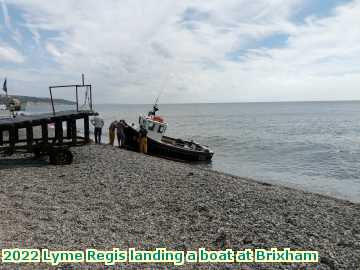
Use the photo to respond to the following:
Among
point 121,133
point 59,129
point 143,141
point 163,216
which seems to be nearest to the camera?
point 163,216

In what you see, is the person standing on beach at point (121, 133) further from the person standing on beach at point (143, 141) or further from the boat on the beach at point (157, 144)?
the person standing on beach at point (143, 141)

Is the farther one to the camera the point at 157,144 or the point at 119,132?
the point at 119,132

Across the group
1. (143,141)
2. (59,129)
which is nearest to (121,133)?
(143,141)

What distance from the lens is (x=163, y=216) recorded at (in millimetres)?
10289

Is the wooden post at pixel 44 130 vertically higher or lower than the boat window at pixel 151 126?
higher

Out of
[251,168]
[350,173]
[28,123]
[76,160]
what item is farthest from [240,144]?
[28,123]

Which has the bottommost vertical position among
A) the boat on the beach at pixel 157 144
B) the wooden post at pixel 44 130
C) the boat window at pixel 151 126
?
the boat on the beach at pixel 157 144

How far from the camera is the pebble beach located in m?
8.09

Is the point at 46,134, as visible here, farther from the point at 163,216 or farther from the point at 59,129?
the point at 163,216

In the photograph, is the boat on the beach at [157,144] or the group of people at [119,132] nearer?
the boat on the beach at [157,144]

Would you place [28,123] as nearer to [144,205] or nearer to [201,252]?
[144,205]

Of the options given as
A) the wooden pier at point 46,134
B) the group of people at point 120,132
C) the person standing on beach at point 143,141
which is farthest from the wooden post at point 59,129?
the person standing on beach at point 143,141

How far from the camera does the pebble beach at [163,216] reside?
8087 millimetres

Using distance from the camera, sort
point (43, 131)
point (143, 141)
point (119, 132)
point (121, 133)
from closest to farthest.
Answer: point (43, 131), point (143, 141), point (121, 133), point (119, 132)
